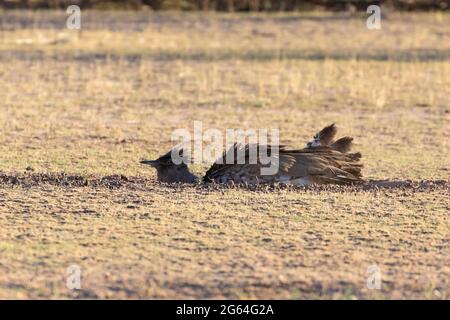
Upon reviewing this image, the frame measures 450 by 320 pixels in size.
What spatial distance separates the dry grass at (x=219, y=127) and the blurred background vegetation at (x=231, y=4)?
2043 millimetres

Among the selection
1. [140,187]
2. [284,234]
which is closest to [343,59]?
[140,187]

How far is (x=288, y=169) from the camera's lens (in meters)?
8.94

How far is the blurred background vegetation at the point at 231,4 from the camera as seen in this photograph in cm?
2739

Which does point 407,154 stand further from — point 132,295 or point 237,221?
point 132,295

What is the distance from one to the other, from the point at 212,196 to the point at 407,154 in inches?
141

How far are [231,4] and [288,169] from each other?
1928 cm

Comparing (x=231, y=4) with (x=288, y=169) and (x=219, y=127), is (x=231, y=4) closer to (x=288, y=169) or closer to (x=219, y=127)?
(x=219, y=127)

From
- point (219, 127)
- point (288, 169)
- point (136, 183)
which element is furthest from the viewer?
point (219, 127)

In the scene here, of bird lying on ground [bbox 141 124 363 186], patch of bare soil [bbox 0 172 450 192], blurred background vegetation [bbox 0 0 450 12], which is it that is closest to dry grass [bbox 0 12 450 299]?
patch of bare soil [bbox 0 172 450 192]

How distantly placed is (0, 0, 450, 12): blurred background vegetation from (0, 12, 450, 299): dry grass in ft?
6.70

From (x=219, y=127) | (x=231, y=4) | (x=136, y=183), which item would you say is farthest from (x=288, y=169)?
(x=231, y=4)

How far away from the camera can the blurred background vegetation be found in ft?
89.9

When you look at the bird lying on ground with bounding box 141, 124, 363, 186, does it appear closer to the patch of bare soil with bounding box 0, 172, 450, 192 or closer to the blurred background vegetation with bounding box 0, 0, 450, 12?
the patch of bare soil with bounding box 0, 172, 450, 192

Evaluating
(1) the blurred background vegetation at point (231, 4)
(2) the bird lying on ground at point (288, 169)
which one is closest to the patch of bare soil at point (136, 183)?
(2) the bird lying on ground at point (288, 169)
